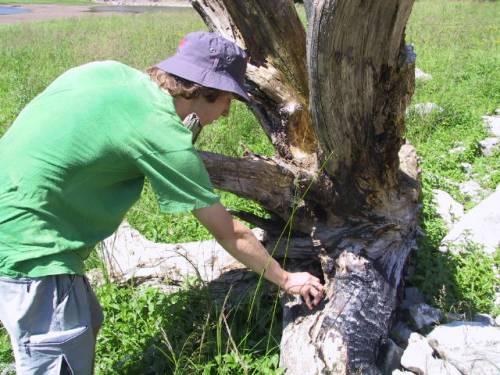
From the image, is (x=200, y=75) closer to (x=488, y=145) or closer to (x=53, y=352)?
(x=53, y=352)

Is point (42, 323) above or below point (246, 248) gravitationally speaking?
below

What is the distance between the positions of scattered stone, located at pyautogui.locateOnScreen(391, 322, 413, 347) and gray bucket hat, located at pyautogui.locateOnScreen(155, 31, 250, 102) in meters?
1.81

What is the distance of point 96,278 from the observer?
3629mm

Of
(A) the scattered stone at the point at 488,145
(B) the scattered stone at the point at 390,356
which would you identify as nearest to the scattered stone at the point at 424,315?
(B) the scattered stone at the point at 390,356

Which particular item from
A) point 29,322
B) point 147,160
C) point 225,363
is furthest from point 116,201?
point 225,363

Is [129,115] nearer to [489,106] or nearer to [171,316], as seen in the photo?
[171,316]

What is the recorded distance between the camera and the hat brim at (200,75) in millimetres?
2090

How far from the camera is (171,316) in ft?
10.4

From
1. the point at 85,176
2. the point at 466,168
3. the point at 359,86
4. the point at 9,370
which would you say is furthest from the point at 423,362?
the point at 466,168

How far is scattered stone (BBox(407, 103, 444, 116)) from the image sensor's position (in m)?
6.23

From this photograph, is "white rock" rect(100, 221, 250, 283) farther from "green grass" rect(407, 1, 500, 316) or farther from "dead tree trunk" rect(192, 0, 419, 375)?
"green grass" rect(407, 1, 500, 316)

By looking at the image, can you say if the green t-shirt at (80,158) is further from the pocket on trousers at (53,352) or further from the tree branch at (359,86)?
the tree branch at (359,86)

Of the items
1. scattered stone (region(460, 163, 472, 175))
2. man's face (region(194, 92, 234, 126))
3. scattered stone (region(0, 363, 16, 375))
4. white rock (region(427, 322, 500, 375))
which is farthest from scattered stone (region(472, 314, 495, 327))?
scattered stone (region(0, 363, 16, 375))

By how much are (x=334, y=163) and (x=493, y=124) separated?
13.7 feet
